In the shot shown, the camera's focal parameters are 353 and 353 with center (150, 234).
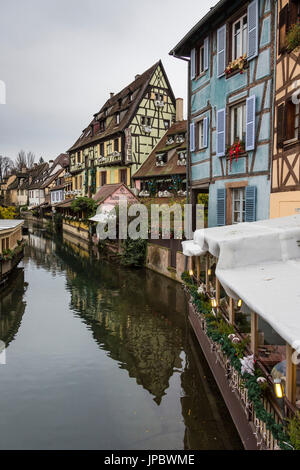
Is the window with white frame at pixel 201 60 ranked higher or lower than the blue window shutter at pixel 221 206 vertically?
higher

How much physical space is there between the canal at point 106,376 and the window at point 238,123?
5935 millimetres

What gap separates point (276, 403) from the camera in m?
4.04

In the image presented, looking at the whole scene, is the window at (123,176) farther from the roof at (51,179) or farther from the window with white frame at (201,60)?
the roof at (51,179)

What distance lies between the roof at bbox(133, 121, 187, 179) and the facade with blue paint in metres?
7.69

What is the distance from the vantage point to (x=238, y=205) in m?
12.1

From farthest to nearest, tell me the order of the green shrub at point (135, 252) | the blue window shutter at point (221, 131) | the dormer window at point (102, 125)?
the dormer window at point (102, 125), the green shrub at point (135, 252), the blue window shutter at point (221, 131)

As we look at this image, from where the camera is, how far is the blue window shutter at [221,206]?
40.2ft

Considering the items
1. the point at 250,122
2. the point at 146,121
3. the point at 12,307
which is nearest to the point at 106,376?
the point at 12,307

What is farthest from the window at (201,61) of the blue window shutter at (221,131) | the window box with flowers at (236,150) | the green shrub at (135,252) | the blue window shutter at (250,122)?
the green shrub at (135,252)

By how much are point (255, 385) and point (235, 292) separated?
3.76 ft

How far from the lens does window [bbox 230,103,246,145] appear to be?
1144 centimetres

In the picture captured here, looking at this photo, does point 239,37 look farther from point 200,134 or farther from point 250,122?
point 200,134

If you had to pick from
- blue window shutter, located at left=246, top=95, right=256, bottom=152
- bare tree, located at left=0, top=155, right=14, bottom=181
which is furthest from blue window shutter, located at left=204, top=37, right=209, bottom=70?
bare tree, located at left=0, top=155, right=14, bottom=181
